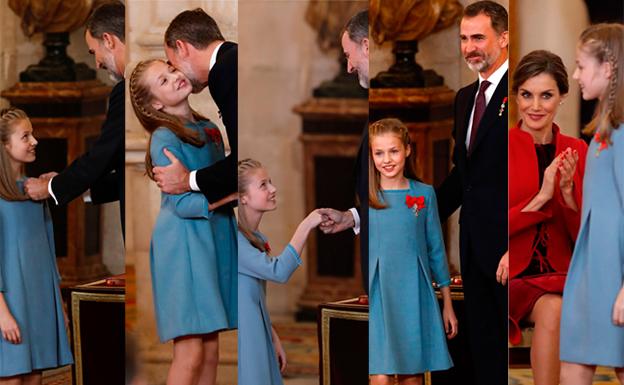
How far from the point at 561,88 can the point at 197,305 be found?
183cm

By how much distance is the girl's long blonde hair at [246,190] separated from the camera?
6094 millimetres

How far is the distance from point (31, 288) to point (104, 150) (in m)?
0.72

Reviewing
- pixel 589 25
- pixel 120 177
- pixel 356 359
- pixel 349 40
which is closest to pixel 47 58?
pixel 120 177

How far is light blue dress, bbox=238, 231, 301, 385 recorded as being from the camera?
19.9 ft

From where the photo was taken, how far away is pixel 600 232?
5723 mm

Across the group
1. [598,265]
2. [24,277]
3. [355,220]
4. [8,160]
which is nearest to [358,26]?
[355,220]

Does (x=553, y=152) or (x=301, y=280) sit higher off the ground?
(x=553, y=152)

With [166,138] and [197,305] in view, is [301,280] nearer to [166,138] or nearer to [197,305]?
[197,305]

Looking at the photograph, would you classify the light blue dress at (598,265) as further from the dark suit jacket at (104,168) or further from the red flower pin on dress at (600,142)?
the dark suit jacket at (104,168)

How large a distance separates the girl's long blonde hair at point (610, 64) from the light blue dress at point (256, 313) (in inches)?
56.0

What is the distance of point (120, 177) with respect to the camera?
6.36m

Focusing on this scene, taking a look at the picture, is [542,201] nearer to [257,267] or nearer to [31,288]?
[257,267]

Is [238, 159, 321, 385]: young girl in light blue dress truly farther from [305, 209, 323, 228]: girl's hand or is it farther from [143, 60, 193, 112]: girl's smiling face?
[143, 60, 193, 112]: girl's smiling face

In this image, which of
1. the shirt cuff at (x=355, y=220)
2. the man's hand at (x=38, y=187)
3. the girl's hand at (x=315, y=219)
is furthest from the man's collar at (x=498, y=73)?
the man's hand at (x=38, y=187)
